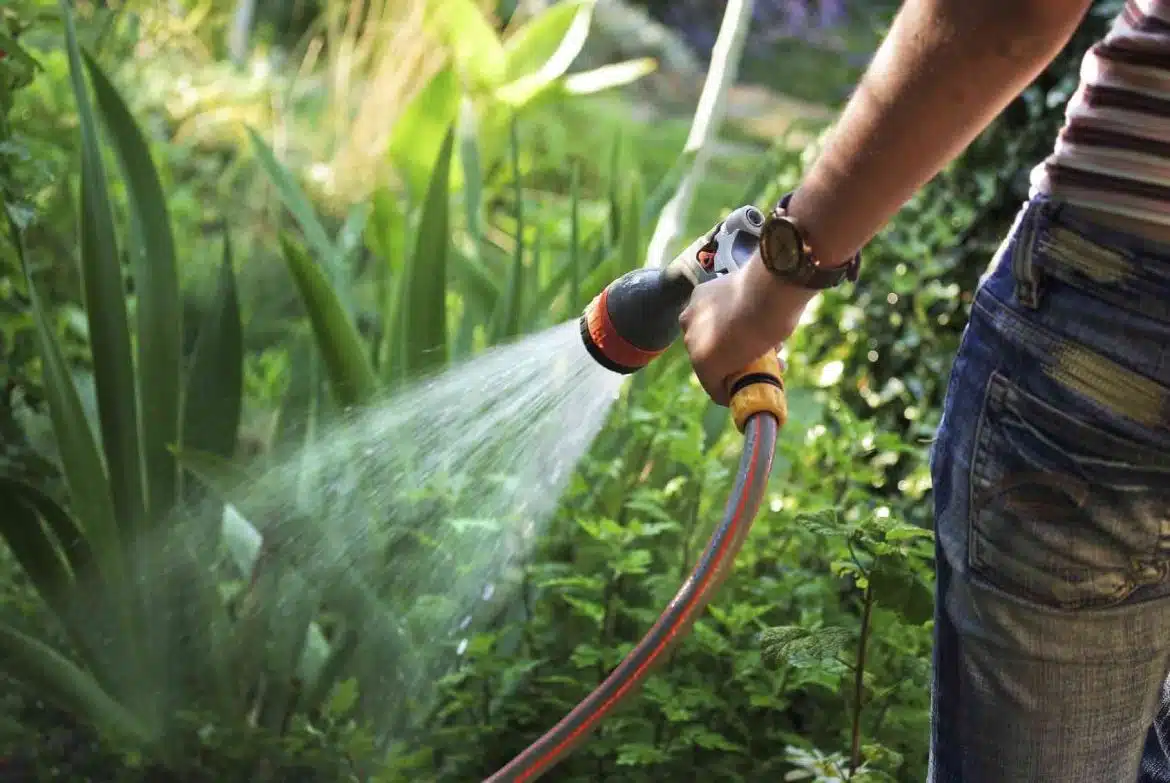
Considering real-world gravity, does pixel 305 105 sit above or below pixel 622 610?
above

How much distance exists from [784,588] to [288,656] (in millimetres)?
678

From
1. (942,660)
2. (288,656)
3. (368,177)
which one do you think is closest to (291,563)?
(288,656)

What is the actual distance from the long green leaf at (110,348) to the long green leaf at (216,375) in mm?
82

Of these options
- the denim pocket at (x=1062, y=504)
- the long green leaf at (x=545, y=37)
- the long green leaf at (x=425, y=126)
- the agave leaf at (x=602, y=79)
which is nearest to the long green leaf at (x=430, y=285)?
the denim pocket at (x=1062, y=504)

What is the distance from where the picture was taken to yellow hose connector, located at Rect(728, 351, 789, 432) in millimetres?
1028

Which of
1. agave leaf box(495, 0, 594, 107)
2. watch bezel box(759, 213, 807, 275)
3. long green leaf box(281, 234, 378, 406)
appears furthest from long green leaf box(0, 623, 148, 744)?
agave leaf box(495, 0, 594, 107)

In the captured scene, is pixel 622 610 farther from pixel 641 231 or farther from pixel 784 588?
pixel 641 231

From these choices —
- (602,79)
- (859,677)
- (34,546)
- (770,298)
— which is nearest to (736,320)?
(770,298)

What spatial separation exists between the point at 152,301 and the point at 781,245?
3.86 ft

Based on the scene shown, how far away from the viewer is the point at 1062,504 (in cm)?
88

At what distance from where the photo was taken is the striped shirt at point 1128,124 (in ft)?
2.69

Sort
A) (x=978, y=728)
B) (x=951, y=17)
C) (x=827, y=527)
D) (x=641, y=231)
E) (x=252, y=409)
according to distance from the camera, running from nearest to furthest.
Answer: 1. (x=951, y=17)
2. (x=978, y=728)
3. (x=827, y=527)
4. (x=641, y=231)
5. (x=252, y=409)

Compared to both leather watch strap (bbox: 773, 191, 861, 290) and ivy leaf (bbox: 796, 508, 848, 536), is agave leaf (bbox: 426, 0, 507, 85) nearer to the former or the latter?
ivy leaf (bbox: 796, 508, 848, 536)

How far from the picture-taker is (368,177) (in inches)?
192
